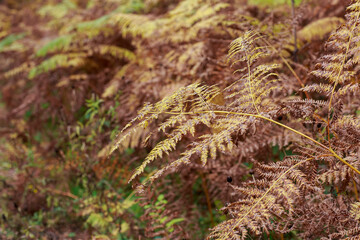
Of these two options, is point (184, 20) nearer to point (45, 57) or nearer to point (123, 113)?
point (123, 113)

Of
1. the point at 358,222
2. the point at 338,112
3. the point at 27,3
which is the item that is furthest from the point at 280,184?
the point at 27,3

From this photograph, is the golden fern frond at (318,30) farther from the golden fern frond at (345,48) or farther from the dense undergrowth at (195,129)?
the golden fern frond at (345,48)

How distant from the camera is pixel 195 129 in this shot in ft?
7.05

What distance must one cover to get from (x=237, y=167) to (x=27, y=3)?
283 inches

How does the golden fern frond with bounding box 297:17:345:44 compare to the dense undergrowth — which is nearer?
the dense undergrowth

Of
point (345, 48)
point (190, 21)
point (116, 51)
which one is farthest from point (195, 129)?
point (116, 51)

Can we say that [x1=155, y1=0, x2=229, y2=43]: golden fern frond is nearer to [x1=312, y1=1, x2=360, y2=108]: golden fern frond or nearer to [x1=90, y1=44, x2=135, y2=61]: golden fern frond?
[x1=90, y1=44, x2=135, y2=61]: golden fern frond

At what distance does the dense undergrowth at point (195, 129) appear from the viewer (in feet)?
4.25

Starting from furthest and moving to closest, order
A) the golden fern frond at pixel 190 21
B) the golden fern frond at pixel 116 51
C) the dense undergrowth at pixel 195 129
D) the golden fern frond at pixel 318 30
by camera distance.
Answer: the golden fern frond at pixel 116 51 → the golden fern frond at pixel 190 21 → the golden fern frond at pixel 318 30 → the dense undergrowth at pixel 195 129

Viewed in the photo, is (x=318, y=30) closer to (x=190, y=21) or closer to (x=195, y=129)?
(x=190, y=21)

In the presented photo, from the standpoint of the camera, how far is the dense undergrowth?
4.25ft

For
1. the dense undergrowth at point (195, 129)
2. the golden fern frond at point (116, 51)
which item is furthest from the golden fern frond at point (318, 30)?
the golden fern frond at point (116, 51)

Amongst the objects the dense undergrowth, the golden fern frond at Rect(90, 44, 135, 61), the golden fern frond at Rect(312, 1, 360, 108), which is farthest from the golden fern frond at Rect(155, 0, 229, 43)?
the golden fern frond at Rect(312, 1, 360, 108)

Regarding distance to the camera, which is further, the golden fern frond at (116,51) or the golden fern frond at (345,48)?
the golden fern frond at (116,51)
